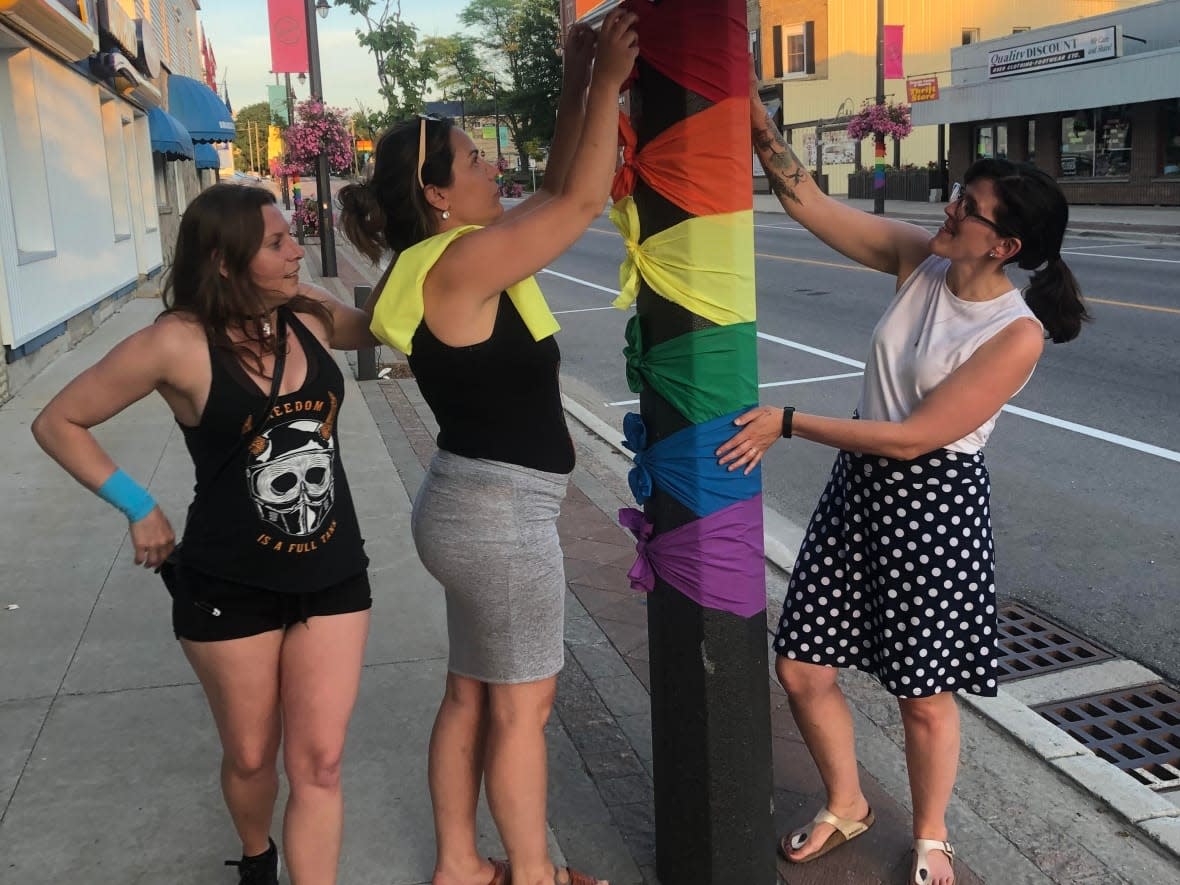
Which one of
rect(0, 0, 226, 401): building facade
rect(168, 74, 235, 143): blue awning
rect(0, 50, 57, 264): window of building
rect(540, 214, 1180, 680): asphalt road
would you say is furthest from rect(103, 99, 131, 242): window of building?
rect(168, 74, 235, 143): blue awning

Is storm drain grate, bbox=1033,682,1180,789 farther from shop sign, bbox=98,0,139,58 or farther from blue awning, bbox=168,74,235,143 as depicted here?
blue awning, bbox=168,74,235,143

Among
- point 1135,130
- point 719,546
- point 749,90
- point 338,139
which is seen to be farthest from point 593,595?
point 1135,130

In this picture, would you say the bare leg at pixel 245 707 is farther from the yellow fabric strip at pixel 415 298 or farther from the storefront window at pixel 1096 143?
the storefront window at pixel 1096 143

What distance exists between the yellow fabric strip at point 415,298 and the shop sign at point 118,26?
14.6m

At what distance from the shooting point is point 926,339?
276 centimetres

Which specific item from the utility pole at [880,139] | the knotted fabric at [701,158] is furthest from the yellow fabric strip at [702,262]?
the utility pole at [880,139]

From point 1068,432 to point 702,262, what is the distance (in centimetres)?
588


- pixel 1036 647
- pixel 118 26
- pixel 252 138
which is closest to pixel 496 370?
pixel 1036 647

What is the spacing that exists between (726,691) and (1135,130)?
3067cm

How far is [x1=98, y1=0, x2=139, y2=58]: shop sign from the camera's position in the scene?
14883 mm

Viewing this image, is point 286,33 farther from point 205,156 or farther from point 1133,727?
point 1133,727

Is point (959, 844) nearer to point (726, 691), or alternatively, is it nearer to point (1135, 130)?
point (726, 691)

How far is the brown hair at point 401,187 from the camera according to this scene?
2.46m

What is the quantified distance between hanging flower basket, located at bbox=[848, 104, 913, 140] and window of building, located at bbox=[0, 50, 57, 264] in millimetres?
26988
